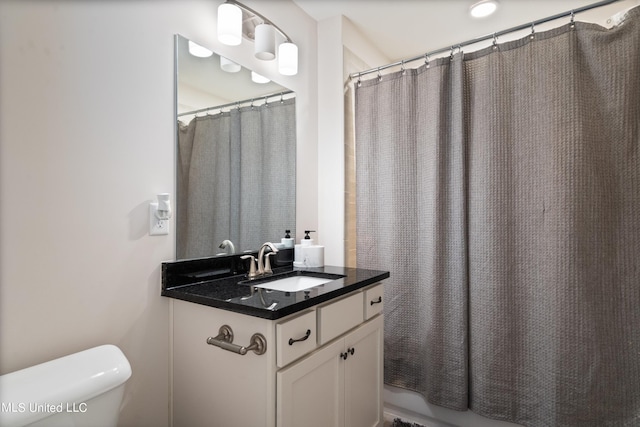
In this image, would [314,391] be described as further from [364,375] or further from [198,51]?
[198,51]

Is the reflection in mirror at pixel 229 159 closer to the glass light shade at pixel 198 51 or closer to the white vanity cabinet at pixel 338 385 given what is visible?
the glass light shade at pixel 198 51

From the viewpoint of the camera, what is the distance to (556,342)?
1541 mm

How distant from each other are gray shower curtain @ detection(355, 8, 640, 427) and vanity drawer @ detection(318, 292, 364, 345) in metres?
0.58

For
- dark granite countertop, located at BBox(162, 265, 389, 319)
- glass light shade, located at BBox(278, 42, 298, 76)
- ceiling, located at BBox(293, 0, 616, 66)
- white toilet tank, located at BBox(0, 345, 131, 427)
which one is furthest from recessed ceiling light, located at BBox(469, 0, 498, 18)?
white toilet tank, located at BBox(0, 345, 131, 427)

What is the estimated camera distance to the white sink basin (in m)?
1.58

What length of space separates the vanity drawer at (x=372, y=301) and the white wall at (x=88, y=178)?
2.81ft

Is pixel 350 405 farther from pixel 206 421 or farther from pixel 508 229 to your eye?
pixel 508 229

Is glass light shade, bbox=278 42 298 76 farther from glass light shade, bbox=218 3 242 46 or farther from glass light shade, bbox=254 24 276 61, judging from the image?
glass light shade, bbox=218 3 242 46

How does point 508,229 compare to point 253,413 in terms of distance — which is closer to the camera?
point 253,413

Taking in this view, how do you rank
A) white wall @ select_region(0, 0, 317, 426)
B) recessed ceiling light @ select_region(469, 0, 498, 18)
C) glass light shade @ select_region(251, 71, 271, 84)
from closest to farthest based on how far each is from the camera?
white wall @ select_region(0, 0, 317, 426) → glass light shade @ select_region(251, 71, 271, 84) → recessed ceiling light @ select_region(469, 0, 498, 18)

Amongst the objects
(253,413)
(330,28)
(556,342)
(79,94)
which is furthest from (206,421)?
(330,28)

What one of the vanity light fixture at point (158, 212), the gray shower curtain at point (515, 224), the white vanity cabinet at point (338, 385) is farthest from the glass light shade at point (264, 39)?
the white vanity cabinet at point (338, 385)

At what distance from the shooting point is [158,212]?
1251 millimetres

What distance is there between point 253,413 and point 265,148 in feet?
4.15
